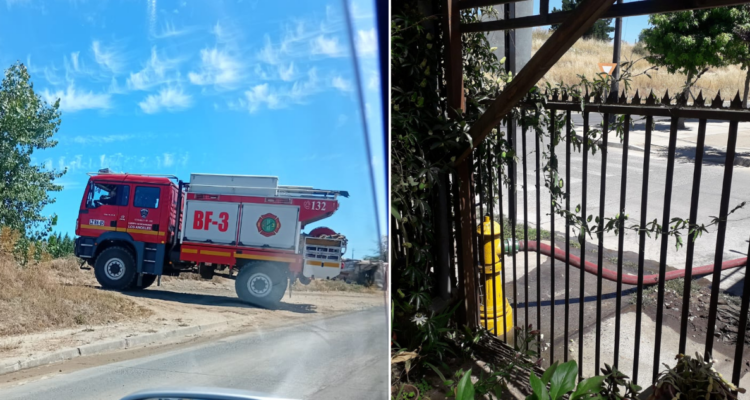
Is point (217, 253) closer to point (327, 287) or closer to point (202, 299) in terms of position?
point (202, 299)

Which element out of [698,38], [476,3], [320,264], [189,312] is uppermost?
[698,38]

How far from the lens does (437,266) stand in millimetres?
3361

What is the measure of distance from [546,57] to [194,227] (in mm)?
1825

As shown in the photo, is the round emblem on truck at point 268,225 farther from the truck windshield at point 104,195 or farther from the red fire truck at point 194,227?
the truck windshield at point 104,195

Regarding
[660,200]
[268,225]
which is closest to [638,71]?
[660,200]

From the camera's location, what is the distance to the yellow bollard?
3369mm

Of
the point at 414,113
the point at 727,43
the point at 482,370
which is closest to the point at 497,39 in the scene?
the point at 414,113

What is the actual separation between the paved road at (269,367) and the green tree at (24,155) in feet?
0.87

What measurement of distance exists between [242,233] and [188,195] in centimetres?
11

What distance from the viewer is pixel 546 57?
7.64 ft

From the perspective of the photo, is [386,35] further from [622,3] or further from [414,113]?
[414,113]

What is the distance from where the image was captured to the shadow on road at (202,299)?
3.26ft

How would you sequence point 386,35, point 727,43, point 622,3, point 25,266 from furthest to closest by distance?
point 727,43
point 622,3
point 386,35
point 25,266

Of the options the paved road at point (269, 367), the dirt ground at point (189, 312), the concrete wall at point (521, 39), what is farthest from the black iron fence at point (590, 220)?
the concrete wall at point (521, 39)
